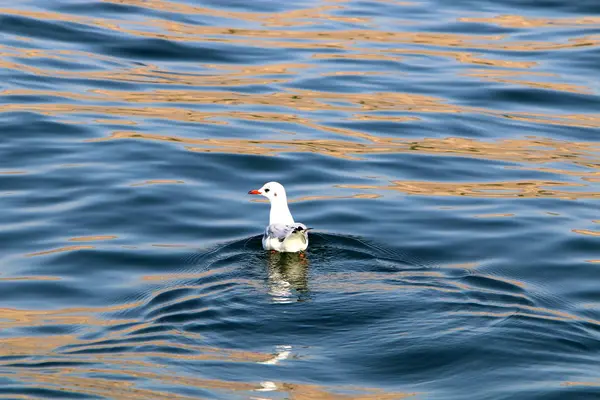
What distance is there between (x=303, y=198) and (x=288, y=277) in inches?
130

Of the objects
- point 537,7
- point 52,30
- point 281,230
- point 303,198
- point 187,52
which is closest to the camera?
point 281,230

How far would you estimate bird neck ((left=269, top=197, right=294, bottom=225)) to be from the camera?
45.0ft

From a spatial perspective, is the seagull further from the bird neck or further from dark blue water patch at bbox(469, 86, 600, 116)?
dark blue water patch at bbox(469, 86, 600, 116)

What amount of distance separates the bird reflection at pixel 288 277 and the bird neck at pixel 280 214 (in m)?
0.54

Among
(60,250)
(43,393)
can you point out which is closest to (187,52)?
(60,250)

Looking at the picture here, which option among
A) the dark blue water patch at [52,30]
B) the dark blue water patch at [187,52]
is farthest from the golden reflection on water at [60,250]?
the dark blue water patch at [52,30]

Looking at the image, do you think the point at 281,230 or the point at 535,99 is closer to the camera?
the point at 281,230

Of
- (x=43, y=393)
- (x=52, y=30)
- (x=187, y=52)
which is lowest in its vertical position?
(x=43, y=393)

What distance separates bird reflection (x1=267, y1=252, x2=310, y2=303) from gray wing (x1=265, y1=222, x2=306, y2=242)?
0.76ft

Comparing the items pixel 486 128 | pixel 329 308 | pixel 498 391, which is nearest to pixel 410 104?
pixel 486 128

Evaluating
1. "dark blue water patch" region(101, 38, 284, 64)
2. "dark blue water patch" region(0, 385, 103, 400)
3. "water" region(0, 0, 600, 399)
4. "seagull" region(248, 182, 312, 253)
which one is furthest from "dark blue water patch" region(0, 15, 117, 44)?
"dark blue water patch" region(0, 385, 103, 400)

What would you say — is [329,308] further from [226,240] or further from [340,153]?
[340,153]

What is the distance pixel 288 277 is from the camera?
1240 cm

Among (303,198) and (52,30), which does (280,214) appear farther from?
(52,30)
